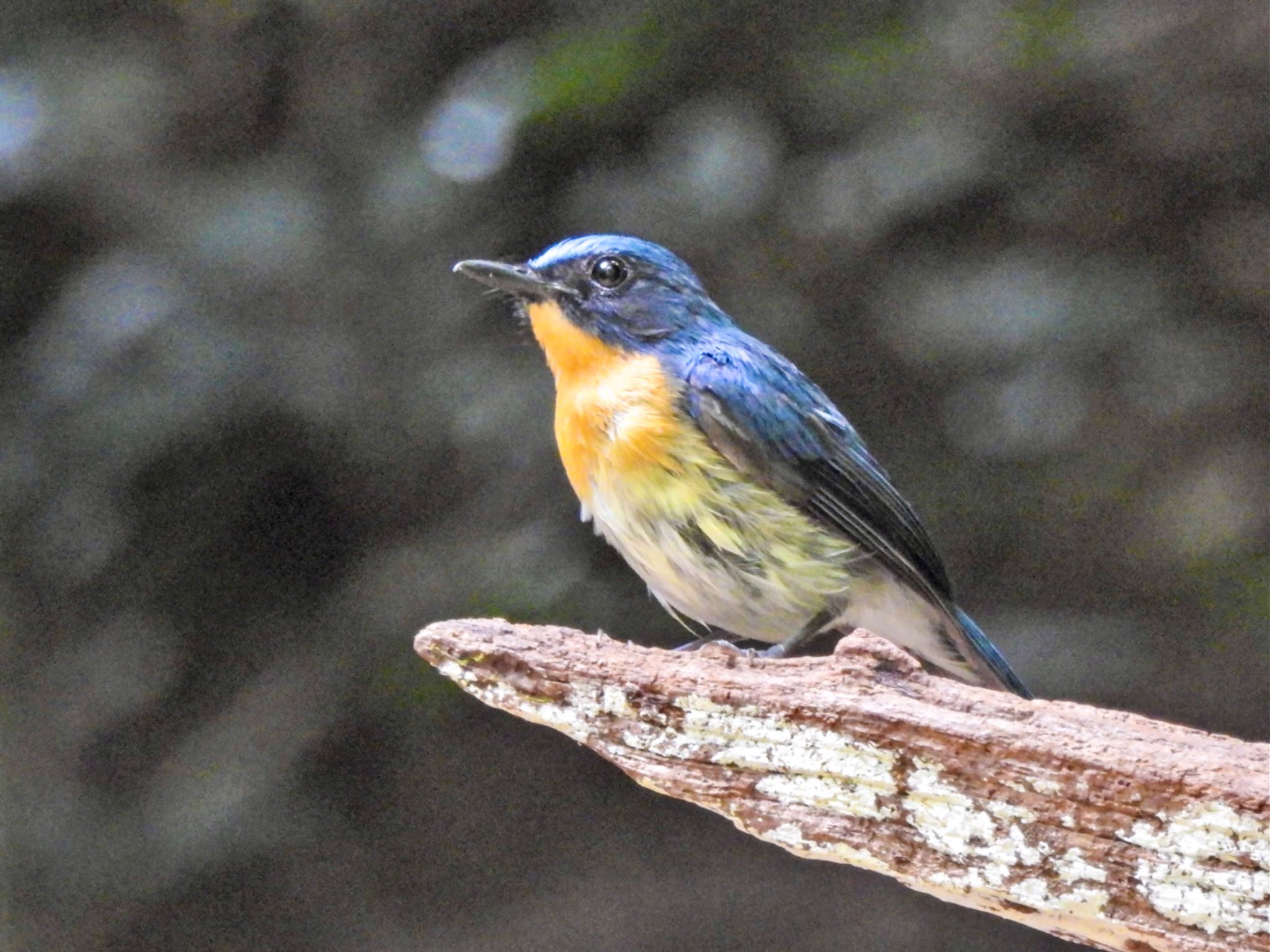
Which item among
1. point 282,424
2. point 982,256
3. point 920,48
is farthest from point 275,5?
point 982,256

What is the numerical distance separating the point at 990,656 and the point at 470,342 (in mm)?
1030

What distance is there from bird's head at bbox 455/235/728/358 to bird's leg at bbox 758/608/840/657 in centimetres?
48

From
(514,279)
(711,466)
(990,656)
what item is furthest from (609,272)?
(990,656)

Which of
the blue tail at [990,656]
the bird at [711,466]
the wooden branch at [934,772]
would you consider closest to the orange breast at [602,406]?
the bird at [711,466]

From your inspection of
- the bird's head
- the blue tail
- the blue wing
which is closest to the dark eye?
the bird's head

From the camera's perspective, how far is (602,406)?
207 centimetres

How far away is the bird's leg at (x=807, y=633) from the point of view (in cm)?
205

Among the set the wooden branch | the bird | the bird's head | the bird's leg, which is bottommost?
the wooden branch

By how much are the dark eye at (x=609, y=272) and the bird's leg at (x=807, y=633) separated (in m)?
0.58

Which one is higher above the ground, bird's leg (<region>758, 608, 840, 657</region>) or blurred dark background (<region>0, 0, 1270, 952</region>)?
blurred dark background (<region>0, 0, 1270, 952</region>)

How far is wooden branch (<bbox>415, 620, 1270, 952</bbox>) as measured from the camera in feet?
4.60

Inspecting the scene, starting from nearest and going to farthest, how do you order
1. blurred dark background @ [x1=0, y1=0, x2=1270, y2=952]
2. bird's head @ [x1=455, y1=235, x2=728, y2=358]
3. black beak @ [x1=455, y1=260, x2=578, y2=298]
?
black beak @ [x1=455, y1=260, x2=578, y2=298] → bird's head @ [x1=455, y1=235, x2=728, y2=358] → blurred dark background @ [x1=0, y1=0, x2=1270, y2=952]

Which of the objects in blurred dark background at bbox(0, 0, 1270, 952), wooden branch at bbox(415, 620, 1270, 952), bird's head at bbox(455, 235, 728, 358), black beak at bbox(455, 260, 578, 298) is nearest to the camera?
wooden branch at bbox(415, 620, 1270, 952)

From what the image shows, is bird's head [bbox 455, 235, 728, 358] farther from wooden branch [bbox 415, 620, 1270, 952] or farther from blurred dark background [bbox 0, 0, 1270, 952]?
wooden branch [bbox 415, 620, 1270, 952]
